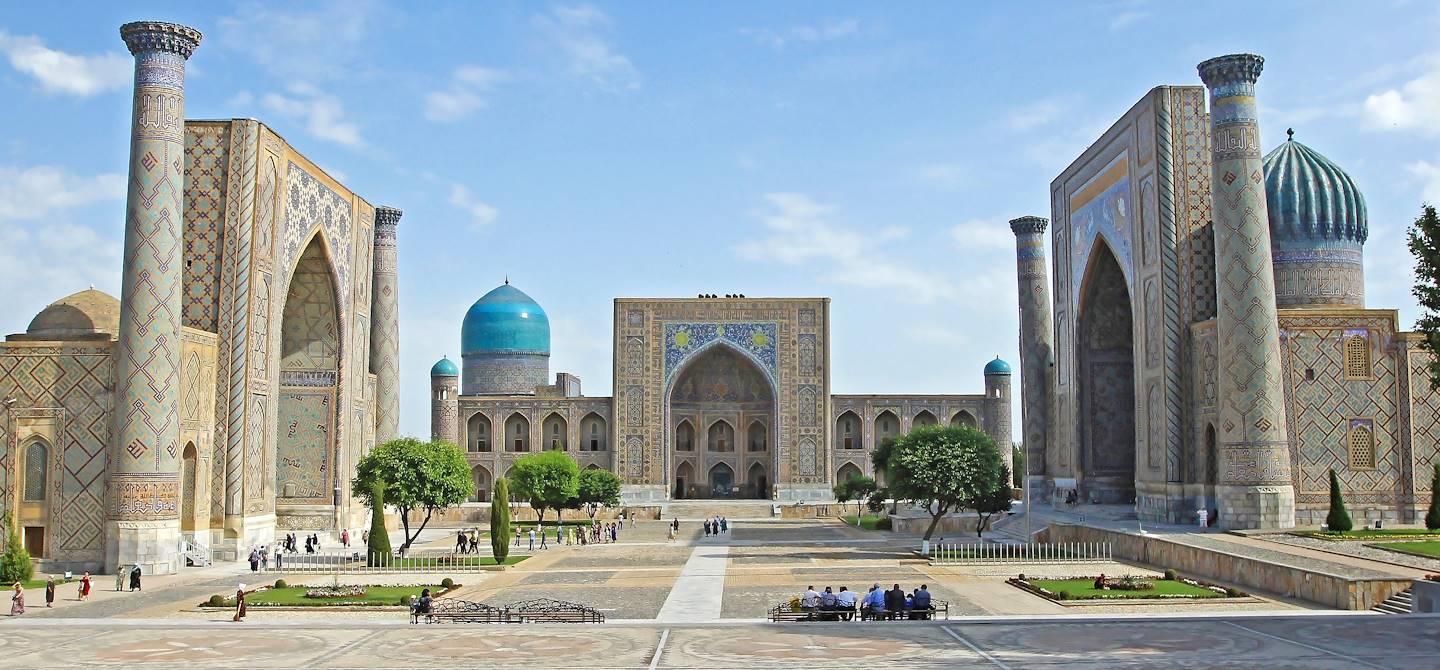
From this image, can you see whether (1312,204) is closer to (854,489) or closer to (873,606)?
(873,606)

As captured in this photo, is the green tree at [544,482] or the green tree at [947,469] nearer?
the green tree at [947,469]

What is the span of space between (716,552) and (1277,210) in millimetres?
13196

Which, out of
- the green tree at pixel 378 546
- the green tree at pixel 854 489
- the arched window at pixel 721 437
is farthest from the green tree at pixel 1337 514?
the arched window at pixel 721 437

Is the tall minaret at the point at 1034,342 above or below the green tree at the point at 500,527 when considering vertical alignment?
above

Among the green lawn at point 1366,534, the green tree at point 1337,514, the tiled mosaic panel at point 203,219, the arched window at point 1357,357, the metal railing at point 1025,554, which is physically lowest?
the metal railing at point 1025,554

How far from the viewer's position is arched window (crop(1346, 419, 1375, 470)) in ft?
71.2

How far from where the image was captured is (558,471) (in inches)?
1344

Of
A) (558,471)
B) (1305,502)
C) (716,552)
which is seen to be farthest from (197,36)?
(1305,502)

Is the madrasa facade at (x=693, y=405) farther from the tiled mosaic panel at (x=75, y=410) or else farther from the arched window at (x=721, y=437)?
the tiled mosaic panel at (x=75, y=410)

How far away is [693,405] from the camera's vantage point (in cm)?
4631

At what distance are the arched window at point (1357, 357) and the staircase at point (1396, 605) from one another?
30.9 feet

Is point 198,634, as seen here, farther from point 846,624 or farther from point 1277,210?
point 1277,210

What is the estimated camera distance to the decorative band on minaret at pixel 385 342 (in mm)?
31359

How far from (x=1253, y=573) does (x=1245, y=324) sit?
6.70 meters
